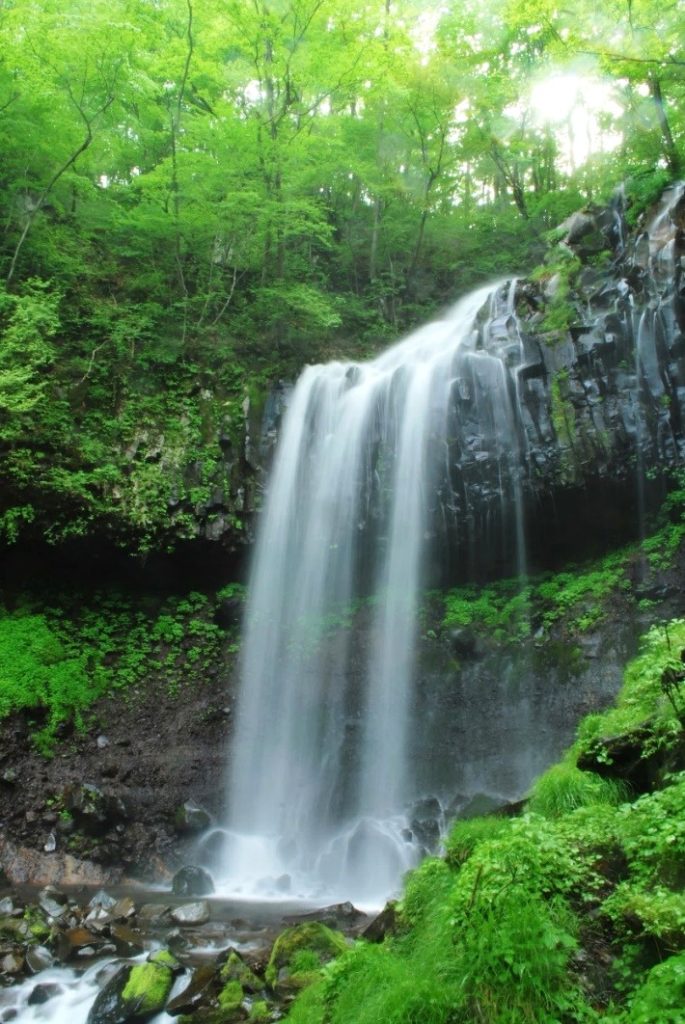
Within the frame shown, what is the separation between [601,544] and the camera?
11.9 m

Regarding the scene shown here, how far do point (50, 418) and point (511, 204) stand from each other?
1604cm

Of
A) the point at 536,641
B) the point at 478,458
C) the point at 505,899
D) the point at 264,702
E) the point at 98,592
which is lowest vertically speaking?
the point at 505,899

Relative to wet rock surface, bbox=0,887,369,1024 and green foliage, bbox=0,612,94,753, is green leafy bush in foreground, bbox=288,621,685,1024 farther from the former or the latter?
green foliage, bbox=0,612,94,753

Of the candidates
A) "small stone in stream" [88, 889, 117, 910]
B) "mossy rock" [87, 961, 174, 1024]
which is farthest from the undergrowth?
"mossy rock" [87, 961, 174, 1024]

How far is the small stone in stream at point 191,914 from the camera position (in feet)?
23.8

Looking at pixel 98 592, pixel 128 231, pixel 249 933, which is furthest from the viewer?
pixel 128 231

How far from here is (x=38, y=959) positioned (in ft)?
20.1

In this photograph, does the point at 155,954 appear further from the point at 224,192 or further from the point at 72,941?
the point at 224,192

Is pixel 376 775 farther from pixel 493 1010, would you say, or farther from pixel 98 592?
pixel 493 1010

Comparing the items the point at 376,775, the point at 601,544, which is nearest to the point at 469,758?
the point at 376,775

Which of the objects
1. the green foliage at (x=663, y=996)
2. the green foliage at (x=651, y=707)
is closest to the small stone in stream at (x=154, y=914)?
the green foliage at (x=651, y=707)

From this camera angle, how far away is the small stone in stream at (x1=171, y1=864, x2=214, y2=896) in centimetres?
840

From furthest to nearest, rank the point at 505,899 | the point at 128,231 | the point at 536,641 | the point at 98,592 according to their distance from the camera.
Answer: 1. the point at 128,231
2. the point at 98,592
3. the point at 536,641
4. the point at 505,899

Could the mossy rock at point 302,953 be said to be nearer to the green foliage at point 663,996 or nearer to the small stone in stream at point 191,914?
the small stone in stream at point 191,914
